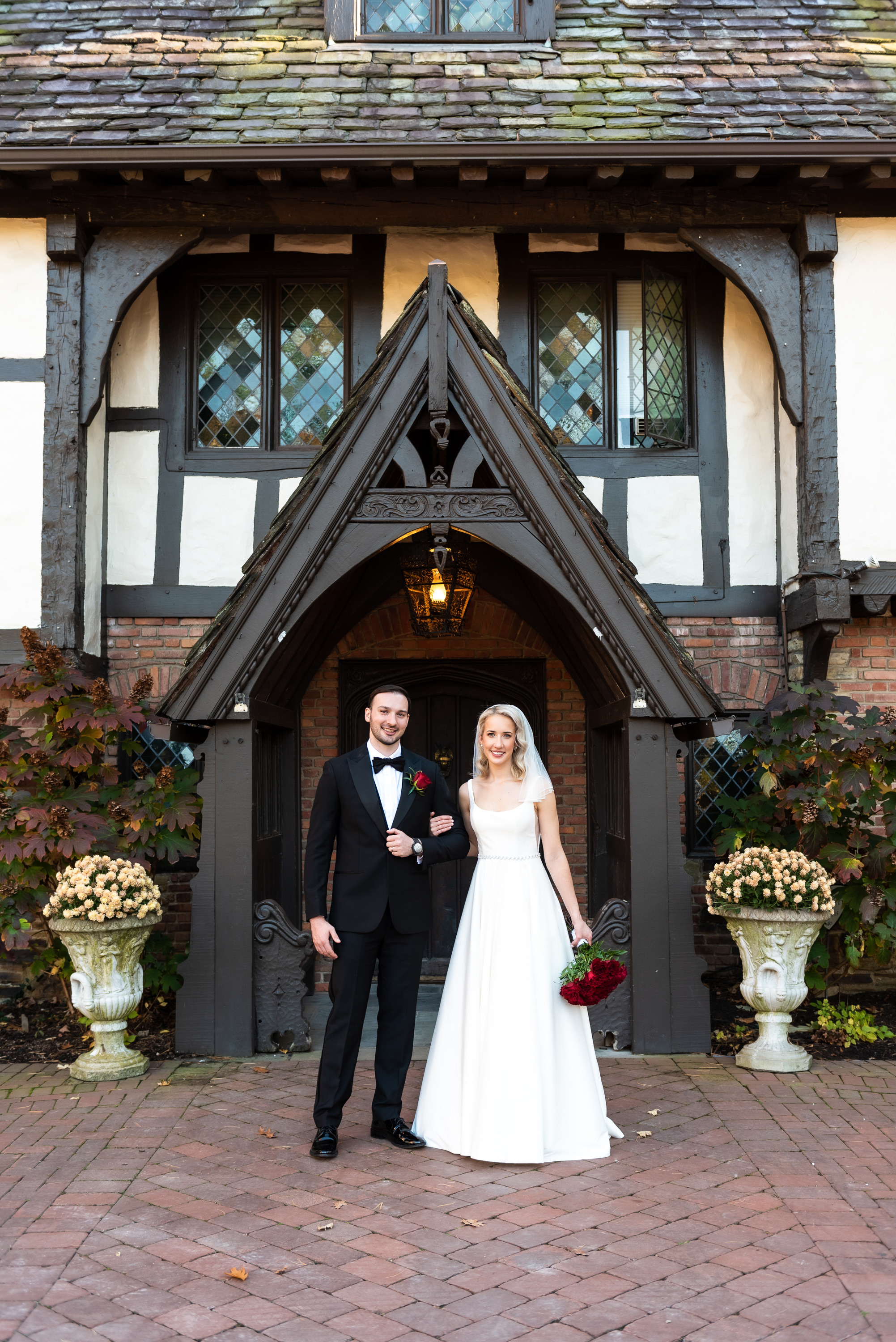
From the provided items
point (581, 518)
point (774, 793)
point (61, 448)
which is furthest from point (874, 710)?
point (61, 448)

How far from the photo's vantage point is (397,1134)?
15.0 ft

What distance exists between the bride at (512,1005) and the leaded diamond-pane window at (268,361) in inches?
156

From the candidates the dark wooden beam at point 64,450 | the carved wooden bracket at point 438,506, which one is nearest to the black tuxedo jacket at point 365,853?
the carved wooden bracket at point 438,506

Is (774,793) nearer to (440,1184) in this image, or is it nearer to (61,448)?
(440,1184)

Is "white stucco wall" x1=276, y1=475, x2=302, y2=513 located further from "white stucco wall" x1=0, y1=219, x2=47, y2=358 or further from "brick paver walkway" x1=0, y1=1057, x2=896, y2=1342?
"brick paver walkway" x1=0, y1=1057, x2=896, y2=1342

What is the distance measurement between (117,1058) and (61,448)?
392cm

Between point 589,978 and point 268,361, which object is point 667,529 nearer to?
point 268,361

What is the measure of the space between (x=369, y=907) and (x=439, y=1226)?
1274 millimetres

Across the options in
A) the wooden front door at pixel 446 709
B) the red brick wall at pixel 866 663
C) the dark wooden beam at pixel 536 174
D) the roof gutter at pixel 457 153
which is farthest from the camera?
the wooden front door at pixel 446 709

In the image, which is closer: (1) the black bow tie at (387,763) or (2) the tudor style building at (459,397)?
(1) the black bow tie at (387,763)

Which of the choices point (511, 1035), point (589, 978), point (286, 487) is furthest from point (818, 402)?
point (511, 1035)

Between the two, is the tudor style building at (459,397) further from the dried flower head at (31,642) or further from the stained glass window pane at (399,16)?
the dried flower head at (31,642)

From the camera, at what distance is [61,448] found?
23.4 ft

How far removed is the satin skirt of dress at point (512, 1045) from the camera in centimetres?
436
